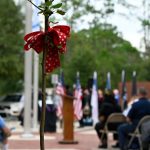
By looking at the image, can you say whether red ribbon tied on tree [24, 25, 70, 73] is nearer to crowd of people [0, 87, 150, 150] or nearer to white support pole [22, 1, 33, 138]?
crowd of people [0, 87, 150, 150]

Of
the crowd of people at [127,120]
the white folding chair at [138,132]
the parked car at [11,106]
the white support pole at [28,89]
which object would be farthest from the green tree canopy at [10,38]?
the white folding chair at [138,132]

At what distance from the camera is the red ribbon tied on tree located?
4543 millimetres

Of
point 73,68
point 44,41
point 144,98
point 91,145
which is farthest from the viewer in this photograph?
point 73,68

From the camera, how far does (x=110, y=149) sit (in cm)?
1652

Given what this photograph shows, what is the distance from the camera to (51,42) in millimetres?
4562

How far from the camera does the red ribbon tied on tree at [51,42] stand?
179 inches

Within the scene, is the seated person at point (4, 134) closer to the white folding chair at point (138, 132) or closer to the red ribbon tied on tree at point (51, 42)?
the red ribbon tied on tree at point (51, 42)

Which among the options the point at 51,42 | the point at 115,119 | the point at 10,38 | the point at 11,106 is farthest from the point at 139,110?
the point at 10,38

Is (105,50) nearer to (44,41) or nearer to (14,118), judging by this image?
(14,118)

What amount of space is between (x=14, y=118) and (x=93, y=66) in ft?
68.0

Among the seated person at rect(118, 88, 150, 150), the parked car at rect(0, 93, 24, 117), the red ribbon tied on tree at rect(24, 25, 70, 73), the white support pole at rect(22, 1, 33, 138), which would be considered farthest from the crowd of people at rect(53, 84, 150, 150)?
the parked car at rect(0, 93, 24, 117)

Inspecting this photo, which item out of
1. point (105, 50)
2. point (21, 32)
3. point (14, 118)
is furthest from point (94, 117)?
point (105, 50)

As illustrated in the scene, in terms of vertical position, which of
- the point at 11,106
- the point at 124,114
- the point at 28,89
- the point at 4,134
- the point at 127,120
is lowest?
the point at 4,134

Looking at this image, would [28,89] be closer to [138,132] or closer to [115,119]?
[115,119]
